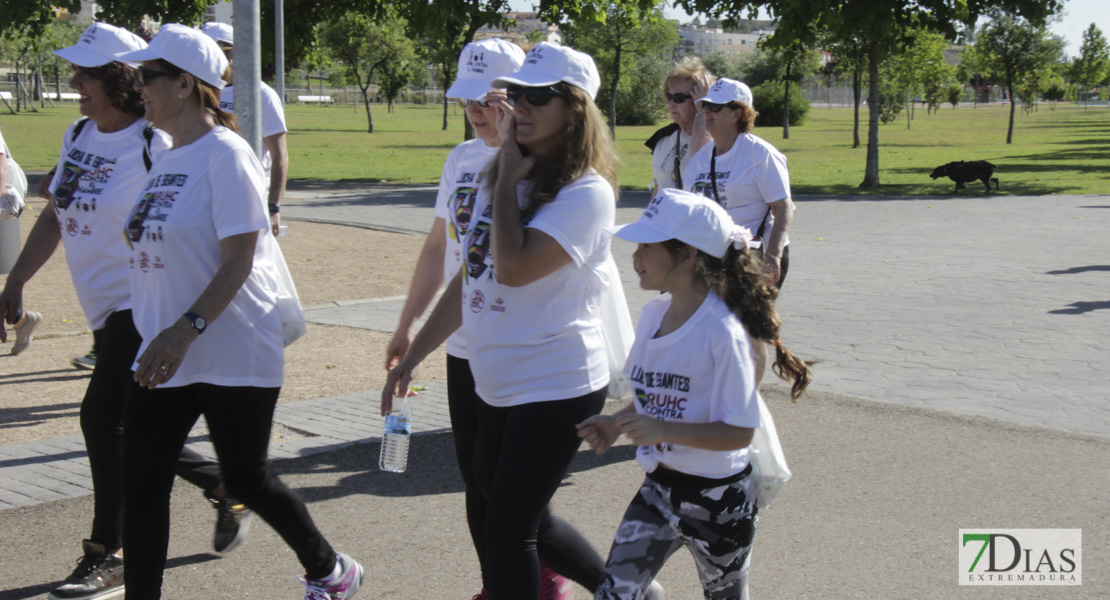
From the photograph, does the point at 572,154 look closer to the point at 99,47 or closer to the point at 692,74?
the point at 99,47

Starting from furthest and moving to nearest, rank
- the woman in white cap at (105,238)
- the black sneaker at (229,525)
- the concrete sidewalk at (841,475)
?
the black sneaker at (229,525), the concrete sidewalk at (841,475), the woman in white cap at (105,238)

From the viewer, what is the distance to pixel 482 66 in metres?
3.55

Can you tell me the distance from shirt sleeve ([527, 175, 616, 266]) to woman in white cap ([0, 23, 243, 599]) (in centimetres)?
163

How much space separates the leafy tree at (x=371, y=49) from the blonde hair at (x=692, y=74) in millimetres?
47614

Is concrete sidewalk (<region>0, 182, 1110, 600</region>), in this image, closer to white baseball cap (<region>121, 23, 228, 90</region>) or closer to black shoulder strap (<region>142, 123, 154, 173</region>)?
black shoulder strap (<region>142, 123, 154, 173</region>)

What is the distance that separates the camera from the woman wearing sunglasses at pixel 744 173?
5.50m

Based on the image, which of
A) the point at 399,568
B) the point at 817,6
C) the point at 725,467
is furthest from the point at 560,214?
the point at 817,6

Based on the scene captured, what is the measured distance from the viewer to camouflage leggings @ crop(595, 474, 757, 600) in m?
2.85

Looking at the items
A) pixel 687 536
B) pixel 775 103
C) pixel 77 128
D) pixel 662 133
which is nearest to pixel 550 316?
pixel 687 536

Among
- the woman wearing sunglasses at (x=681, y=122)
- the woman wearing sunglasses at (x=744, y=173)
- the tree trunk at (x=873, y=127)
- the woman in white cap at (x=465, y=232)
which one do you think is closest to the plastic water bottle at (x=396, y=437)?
the woman in white cap at (x=465, y=232)

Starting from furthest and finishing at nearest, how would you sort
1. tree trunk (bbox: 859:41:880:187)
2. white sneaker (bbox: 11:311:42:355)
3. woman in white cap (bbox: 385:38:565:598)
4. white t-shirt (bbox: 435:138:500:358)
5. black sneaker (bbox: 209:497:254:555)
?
tree trunk (bbox: 859:41:880:187)
white sneaker (bbox: 11:311:42:355)
black sneaker (bbox: 209:497:254:555)
white t-shirt (bbox: 435:138:500:358)
woman in white cap (bbox: 385:38:565:598)

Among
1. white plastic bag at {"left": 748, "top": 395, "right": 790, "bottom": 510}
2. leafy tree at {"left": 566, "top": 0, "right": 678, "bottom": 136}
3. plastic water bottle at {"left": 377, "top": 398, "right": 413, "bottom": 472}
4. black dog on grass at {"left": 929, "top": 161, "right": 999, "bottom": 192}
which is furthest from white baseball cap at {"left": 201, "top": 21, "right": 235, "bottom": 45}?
leafy tree at {"left": 566, "top": 0, "right": 678, "bottom": 136}

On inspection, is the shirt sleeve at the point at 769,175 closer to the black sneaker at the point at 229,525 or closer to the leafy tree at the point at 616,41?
the black sneaker at the point at 229,525

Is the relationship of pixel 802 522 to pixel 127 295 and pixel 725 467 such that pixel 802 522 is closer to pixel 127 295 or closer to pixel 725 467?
pixel 725 467
